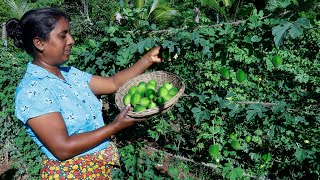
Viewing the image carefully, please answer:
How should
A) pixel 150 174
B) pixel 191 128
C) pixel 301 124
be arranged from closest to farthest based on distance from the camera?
pixel 301 124 → pixel 150 174 → pixel 191 128

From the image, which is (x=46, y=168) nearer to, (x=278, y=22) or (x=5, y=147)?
(x=278, y=22)

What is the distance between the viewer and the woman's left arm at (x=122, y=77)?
91.8 inches

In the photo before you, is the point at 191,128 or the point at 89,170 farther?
the point at 191,128

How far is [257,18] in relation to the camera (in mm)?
1861

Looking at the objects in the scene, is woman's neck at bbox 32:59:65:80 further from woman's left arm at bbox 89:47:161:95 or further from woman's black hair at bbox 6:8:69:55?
woman's left arm at bbox 89:47:161:95

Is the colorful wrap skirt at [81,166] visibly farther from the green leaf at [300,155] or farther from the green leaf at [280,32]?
the green leaf at [300,155]

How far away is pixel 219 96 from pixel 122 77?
71 cm

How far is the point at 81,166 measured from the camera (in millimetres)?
1952

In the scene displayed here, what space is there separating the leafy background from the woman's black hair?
0.62m

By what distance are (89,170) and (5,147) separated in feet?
10.3

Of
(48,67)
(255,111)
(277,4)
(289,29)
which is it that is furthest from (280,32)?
(48,67)

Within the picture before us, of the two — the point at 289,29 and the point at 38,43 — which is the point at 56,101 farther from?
the point at 289,29

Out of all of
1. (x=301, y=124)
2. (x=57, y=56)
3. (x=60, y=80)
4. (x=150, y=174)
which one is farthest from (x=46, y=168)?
(x=301, y=124)

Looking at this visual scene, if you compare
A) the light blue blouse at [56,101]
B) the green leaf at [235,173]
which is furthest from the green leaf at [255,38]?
the green leaf at [235,173]
